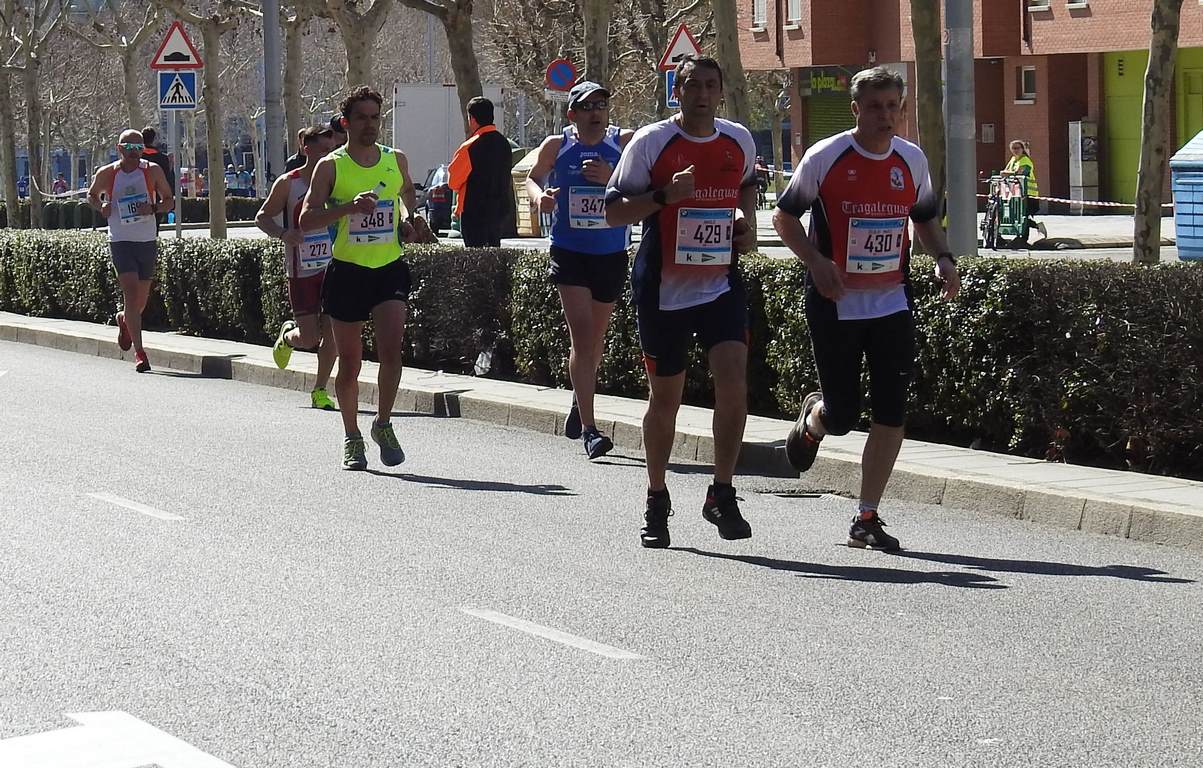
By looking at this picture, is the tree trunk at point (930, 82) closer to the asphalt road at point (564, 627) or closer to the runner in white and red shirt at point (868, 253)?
the asphalt road at point (564, 627)

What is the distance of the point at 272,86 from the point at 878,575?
18.8m

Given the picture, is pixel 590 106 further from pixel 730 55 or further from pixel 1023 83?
pixel 1023 83

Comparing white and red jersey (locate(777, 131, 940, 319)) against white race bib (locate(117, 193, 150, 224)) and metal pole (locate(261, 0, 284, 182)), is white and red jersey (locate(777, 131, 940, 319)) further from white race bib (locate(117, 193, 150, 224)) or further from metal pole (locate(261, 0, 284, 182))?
metal pole (locate(261, 0, 284, 182))

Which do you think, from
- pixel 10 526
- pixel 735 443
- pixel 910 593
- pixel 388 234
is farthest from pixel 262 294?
pixel 910 593

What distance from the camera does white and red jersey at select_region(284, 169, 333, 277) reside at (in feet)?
43.2

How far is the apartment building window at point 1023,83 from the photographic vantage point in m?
46.2

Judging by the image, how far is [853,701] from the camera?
5.73 meters

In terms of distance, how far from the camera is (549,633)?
6.67 meters

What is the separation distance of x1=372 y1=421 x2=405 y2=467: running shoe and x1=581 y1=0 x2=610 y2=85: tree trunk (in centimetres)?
1386

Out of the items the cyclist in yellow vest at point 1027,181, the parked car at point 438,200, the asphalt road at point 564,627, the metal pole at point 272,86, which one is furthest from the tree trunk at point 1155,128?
the parked car at point 438,200

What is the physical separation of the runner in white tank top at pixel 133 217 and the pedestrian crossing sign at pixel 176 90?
23.5ft

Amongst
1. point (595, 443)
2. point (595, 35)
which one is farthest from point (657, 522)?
point (595, 35)

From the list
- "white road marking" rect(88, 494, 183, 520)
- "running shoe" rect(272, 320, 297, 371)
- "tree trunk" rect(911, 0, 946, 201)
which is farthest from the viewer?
"tree trunk" rect(911, 0, 946, 201)

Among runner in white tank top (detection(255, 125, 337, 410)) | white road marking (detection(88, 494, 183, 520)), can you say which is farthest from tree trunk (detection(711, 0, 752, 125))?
white road marking (detection(88, 494, 183, 520))
